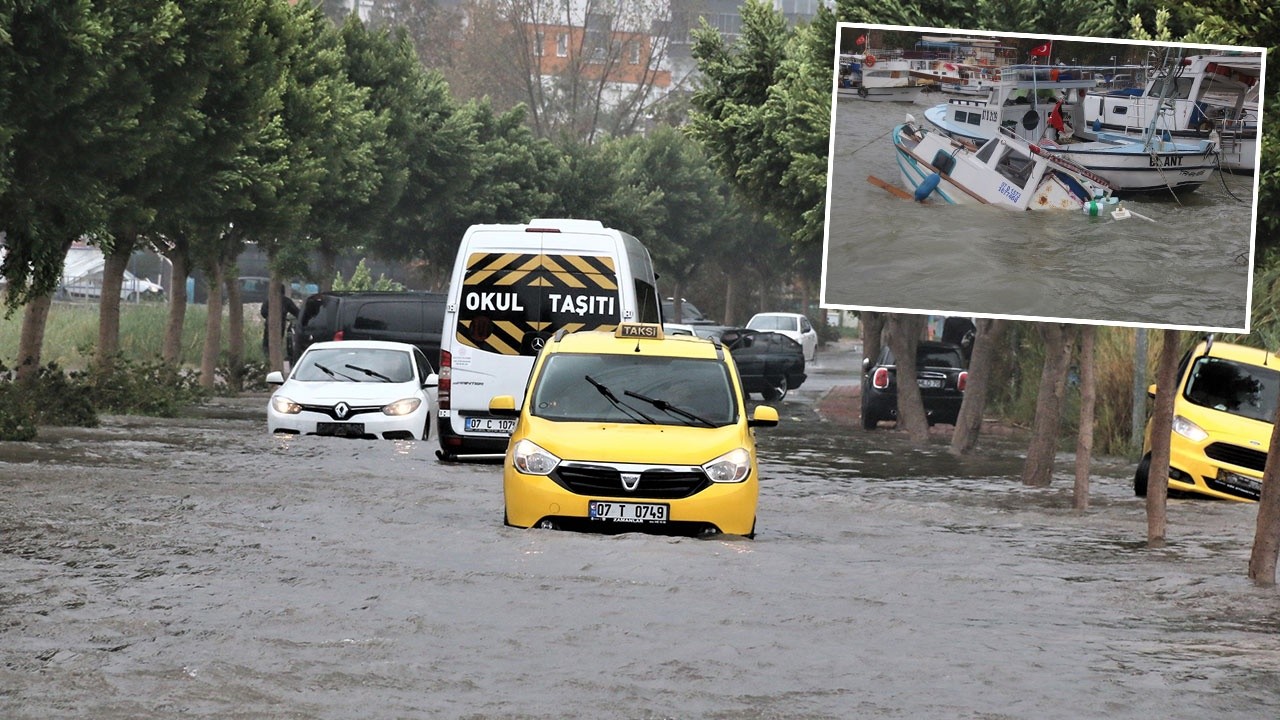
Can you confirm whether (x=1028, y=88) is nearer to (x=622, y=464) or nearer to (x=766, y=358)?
(x=622, y=464)

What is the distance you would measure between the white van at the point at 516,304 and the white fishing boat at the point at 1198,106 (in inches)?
232

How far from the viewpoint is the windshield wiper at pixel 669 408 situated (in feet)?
45.0

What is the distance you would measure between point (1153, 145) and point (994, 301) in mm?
1647

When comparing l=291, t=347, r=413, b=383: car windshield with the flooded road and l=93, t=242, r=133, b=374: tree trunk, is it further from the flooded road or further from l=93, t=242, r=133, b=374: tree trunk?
l=93, t=242, r=133, b=374: tree trunk

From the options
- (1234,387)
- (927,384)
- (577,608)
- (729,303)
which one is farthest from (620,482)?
(729,303)

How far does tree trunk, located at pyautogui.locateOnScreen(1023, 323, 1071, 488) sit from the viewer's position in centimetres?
1991

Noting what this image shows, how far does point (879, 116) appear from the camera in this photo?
1516 centimetres

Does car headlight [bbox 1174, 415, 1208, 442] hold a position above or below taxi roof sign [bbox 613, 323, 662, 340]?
below

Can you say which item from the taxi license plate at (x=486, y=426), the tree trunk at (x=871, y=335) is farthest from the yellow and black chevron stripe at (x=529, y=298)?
the tree trunk at (x=871, y=335)

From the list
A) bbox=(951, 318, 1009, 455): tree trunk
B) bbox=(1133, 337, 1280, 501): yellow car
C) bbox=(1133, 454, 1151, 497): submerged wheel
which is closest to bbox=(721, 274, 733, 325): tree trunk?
bbox=(951, 318, 1009, 455): tree trunk

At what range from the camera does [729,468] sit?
42.6 ft

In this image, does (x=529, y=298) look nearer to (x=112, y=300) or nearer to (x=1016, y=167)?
(x=1016, y=167)

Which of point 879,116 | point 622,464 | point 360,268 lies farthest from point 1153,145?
point 360,268

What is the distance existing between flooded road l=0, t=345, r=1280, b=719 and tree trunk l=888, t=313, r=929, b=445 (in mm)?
10865
